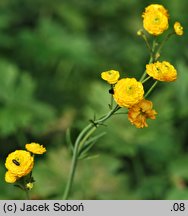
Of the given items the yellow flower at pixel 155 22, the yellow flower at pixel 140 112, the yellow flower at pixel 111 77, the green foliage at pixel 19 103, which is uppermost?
the green foliage at pixel 19 103

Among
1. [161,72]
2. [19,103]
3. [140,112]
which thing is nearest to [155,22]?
[161,72]

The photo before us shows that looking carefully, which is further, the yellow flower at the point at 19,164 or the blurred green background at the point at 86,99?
the blurred green background at the point at 86,99

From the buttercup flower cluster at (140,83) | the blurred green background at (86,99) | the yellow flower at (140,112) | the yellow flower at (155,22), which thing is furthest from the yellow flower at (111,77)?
the blurred green background at (86,99)

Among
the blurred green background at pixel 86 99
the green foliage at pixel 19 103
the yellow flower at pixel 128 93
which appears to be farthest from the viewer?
the green foliage at pixel 19 103

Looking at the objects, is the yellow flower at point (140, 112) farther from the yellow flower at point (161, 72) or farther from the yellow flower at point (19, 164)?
the yellow flower at point (19, 164)

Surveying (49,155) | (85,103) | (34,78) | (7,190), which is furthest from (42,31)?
(7,190)

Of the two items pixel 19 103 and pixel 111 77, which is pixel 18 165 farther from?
pixel 19 103
